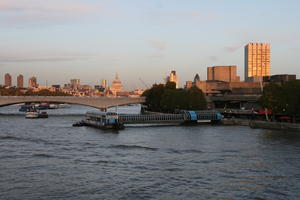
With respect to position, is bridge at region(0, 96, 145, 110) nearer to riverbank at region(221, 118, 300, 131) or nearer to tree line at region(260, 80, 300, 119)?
riverbank at region(221, 118, 300, 131)

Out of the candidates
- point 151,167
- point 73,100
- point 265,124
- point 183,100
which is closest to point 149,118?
point 265,124

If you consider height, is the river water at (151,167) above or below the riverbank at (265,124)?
below

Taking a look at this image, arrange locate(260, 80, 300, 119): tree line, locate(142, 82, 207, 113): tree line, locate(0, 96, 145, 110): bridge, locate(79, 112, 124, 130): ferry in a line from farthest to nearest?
locate(0, 96, 145, 110): bridge < locate(142, 82, 207, 113): tree line < locate(79, 112, 124, 130): ferry < locate(260, 80, 300, 119): tree line

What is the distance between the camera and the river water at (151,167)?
2417 centimetres

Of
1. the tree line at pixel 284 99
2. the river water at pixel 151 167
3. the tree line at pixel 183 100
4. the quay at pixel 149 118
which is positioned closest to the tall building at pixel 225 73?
the tree line at pixel 183 100

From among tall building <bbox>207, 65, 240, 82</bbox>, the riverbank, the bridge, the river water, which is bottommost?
the river water

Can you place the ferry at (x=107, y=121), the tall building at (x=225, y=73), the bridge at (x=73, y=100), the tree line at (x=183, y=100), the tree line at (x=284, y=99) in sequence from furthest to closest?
the tall building at (x=225, y=73) < the bridge at (x=73, y=100) < the tree line at (x=183, y=100) < the ferry at (x=107, y=121) < the tree line at (x=284, y=99)

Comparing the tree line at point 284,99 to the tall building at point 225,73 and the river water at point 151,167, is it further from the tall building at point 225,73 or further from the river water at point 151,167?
the tall building at point 225,73

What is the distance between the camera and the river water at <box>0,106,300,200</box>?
79.3 ft

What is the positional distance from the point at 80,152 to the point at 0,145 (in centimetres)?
899

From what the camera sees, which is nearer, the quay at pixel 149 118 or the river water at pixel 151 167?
the river water at pixel 151 167

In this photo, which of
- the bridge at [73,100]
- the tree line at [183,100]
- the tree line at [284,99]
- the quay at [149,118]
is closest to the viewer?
the tree line at [284,99]

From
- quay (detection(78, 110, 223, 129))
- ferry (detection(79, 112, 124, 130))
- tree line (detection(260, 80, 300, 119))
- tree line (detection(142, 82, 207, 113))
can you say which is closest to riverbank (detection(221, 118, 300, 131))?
quay (detection(78, 110, 223, 129))

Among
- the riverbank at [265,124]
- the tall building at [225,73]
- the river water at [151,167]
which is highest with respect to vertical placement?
the tall building at [225,73]
